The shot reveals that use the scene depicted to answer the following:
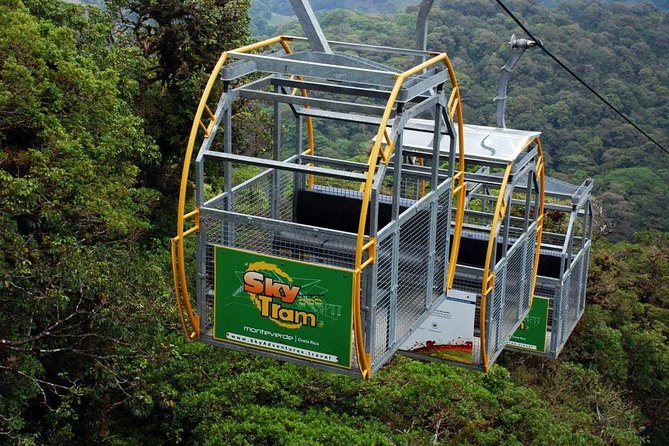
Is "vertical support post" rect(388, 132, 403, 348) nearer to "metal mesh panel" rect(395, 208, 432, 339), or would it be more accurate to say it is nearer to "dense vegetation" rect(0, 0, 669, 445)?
"metal mesh panel" rect(395, 208, 432, 339)

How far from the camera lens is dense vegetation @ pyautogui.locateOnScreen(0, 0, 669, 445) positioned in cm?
1088

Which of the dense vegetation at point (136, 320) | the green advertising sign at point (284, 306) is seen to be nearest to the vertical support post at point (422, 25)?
the green advertising sign at point (284, 306)

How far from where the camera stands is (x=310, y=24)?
7.22 metres

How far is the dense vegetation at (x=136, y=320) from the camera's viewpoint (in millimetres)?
10883

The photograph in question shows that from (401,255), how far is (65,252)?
15.9 ft

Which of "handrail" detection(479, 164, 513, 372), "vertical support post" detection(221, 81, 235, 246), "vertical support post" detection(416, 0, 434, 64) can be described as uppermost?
"vertical support post" detection(416, 0, 434, 64)

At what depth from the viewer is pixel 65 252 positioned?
426 inches

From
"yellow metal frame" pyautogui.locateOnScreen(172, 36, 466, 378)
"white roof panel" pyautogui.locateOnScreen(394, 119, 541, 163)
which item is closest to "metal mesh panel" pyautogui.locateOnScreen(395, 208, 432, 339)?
"yellow metal frame" pyautogui.locateOnScreen(172, 36, 466, 378)

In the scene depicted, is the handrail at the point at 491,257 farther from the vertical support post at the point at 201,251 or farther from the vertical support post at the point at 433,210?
the vertical support post at the point at 201,251

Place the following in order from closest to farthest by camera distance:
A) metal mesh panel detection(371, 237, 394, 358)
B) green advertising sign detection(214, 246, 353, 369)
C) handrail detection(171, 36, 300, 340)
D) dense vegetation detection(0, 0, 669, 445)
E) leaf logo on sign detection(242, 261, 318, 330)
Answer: green advertising sign detection(214, 246, 353, 369) → leaf logo on sign detection(242, 261, 318, 330) → handrail detection(171, 36, 300, 340) → metal mesh panel detection(371, 237, 394, 358) → dense vegetation detection(0, 0, 669, 445)

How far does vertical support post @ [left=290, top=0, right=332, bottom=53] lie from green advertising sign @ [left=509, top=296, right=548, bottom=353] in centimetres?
484

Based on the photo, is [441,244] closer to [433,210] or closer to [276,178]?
[433,210]

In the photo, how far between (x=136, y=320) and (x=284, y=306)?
5.18m

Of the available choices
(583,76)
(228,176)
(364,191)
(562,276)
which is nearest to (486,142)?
(562,276)
